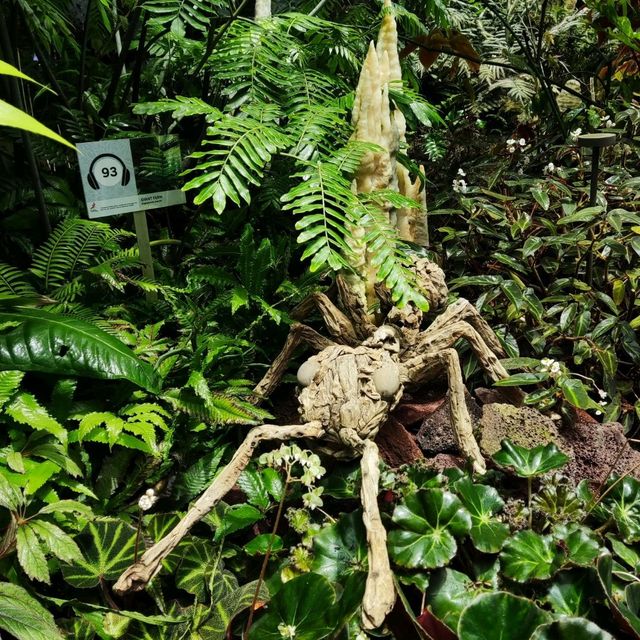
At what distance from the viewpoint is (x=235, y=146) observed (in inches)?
84.0

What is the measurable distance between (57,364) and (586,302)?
200cm

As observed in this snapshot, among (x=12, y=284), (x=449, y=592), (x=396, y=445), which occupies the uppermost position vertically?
(x=12, y=284)

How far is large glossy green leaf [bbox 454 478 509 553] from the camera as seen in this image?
5.58 feet

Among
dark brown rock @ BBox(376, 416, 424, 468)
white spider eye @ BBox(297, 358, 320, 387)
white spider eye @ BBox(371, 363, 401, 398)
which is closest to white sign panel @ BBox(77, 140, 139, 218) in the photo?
white spider eye @ BBox(297, 358, 320, 387)

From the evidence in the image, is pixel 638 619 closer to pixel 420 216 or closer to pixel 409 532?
pixel 409 532

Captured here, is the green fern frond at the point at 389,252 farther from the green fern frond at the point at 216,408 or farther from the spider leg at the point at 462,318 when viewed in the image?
the green fern frond at the point at 216,408

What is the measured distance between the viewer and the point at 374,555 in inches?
64.1

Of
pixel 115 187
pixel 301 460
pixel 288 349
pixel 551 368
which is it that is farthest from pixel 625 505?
pixel 115 187

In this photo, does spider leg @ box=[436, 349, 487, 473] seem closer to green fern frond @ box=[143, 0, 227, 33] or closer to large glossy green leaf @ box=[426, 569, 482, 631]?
large glossy green leaf @ box=[426, 569, 482, 631]

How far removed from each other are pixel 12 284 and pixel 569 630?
220 centimetres

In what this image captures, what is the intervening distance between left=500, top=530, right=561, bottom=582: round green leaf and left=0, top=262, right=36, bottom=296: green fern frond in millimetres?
1909

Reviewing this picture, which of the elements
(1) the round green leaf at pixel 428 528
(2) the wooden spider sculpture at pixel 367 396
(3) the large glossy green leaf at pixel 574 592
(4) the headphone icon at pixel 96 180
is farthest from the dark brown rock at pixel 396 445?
(4) the headphone icon at pixel 96 180

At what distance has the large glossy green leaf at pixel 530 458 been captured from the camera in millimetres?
1886

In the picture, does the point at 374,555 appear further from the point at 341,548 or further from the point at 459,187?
the point at 459,187
